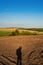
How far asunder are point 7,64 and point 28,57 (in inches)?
75.7

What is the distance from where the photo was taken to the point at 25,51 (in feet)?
65.7

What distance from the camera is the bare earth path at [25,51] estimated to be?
18556 mm

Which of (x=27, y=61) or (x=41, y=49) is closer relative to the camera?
(x=27, y=61)

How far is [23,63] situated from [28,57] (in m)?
1.07

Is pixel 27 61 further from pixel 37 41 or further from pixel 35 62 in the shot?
pixel 37 41

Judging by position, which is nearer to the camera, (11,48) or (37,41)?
(11,48)

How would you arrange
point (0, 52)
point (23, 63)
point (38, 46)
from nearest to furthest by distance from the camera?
point (23, 63) → point (0, 52) → point (38, 46)

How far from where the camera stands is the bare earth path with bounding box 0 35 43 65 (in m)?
18.6

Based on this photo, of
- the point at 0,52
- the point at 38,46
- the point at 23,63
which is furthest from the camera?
the point at 38,46

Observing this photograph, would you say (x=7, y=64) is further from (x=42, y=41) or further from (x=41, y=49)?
(x=42, y=41)

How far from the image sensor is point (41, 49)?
67.2 ft

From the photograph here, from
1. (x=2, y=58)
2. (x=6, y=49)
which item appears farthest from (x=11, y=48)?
(x=2, y=58)

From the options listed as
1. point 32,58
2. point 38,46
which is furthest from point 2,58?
point 38,46

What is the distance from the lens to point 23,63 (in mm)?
18141
